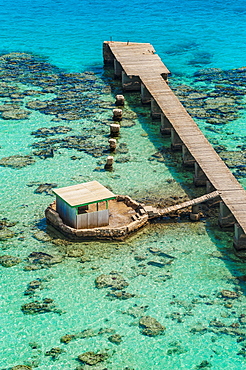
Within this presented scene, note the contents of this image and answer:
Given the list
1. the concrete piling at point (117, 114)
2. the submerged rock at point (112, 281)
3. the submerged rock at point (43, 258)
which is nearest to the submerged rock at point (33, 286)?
the submerged rock at point (43, 258)

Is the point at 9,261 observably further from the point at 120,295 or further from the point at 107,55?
the point at 107,55

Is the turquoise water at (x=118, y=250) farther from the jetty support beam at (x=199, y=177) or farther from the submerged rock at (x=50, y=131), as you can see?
the jetty support beam at (x=199, y=177)

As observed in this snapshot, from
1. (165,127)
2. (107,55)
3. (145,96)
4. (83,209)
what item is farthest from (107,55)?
(83,209)

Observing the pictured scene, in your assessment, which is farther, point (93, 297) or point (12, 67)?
point (12, 67)

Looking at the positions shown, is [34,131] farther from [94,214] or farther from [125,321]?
[125,321]

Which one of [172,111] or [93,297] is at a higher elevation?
[172,111]

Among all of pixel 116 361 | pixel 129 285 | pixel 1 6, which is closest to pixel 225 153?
pixel 129 285

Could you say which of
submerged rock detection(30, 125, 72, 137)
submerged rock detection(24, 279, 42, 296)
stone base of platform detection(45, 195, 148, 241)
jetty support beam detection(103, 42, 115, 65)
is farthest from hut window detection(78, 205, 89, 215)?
jetty support beam detection(103, 42, 115, 65)
